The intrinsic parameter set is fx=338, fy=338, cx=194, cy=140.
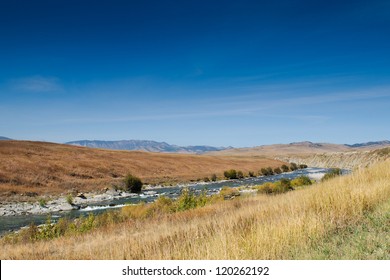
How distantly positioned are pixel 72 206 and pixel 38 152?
37200 millimetres

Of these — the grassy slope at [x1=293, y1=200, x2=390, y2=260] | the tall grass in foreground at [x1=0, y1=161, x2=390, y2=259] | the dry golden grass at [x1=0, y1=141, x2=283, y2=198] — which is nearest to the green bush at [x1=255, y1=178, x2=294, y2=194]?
the tall grass in foreground at [x1=0, y1=161, x2=390, y2=259]

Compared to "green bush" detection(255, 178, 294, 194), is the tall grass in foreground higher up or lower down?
higher up

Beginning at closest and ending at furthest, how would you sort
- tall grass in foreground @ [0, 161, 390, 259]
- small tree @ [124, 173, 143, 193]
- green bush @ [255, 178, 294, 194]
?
tall grass in foreground @ [0, 161, 390, 259] < green bush @ [255, 178, 294, 194] < small tree @ [124, 173, 143, 193]

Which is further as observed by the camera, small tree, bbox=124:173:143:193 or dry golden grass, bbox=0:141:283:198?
small tree, bbox=124:173:143:193

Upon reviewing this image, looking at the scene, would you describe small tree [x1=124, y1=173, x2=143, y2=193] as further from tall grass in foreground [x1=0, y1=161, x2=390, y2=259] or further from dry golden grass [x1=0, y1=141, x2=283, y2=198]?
tall grass in foreground [x1=0, y1=161, x2=390, y2=259]

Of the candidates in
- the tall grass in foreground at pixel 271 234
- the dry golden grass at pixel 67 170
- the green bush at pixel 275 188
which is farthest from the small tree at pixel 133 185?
the tall grass in foreground at pixel 271 234

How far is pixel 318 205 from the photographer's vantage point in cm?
946

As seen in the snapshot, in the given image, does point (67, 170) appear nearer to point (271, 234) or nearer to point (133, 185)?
point (133, 185)

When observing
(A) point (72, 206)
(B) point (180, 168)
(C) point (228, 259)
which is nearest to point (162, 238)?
(C) point (228, 259)

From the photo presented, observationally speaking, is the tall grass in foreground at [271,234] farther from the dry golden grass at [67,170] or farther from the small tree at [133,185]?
the small tree at [133,185]

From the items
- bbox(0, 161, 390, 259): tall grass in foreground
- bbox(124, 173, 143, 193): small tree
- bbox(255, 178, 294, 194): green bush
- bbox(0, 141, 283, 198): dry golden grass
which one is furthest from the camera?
bbox(124, 173, 143, 193): small tree

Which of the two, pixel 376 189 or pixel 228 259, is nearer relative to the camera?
pixel 228 259

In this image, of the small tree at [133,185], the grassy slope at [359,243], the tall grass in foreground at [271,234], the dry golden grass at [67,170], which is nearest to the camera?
the grassy slope at [359,243]

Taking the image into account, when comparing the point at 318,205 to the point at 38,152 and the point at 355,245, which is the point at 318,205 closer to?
the point at 355,245
